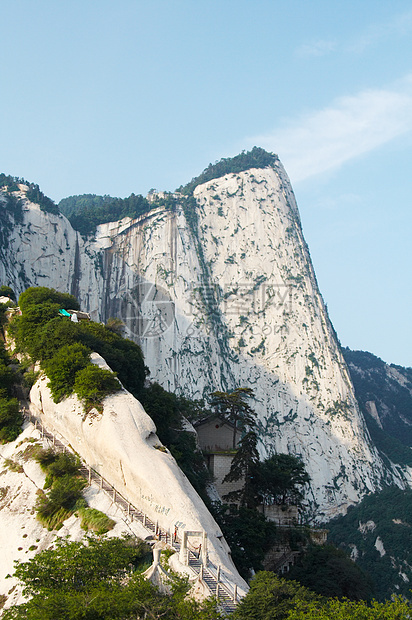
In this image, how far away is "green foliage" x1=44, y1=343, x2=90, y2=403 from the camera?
34.6 m

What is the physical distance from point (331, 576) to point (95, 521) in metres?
14.3

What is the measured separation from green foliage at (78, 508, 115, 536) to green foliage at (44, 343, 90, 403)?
8191 mm

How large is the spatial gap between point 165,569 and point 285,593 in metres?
4.20

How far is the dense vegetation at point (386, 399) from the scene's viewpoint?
9538cm

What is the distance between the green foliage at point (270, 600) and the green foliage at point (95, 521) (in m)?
6.64

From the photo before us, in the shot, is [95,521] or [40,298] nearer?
[95,521]

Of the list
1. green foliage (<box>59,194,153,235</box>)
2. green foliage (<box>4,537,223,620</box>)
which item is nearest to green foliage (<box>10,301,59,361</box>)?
green foliage (<box>4,537,223,620</box>)

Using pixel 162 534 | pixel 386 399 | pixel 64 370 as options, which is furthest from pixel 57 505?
pixel 386 399

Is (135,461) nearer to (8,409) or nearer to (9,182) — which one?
(8,409)

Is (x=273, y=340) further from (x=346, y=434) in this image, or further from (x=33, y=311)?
(x=33, y=311)

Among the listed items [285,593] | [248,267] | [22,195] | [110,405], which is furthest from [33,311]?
[248,267]

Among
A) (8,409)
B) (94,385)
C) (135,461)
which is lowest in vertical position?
(135,461)

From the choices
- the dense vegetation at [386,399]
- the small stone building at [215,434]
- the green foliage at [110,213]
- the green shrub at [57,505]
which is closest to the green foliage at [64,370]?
the green shrub at [57,505]

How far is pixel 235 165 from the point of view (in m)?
106
